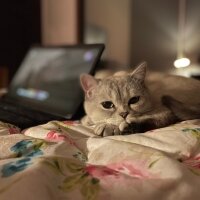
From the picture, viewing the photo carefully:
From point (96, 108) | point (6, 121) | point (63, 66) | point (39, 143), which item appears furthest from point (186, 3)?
point (39, 143)

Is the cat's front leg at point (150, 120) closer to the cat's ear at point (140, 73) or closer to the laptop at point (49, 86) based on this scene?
the cat's ear at point (140, 73)

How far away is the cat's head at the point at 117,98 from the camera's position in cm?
96

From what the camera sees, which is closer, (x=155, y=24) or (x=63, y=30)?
(x=155, y=24)

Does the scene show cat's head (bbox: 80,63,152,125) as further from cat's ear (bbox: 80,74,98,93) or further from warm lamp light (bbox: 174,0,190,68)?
warm lamp light (bbox: 174,0,190,68)

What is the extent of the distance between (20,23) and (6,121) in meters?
2.01

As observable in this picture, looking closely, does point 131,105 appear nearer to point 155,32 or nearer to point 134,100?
point 134,100

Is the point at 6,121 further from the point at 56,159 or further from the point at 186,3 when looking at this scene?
the point at 186,3

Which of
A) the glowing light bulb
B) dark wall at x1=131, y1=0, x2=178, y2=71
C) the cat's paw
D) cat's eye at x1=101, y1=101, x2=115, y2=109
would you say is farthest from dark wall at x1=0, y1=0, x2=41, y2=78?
the cat's paw

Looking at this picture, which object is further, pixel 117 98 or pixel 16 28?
pixel 16 28

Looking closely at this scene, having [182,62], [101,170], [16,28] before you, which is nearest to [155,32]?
[182,62]

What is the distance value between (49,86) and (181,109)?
0.63 m

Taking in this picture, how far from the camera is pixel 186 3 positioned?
2.07 metres

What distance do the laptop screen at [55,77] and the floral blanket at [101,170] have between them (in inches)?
20.2

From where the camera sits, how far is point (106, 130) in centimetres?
87
